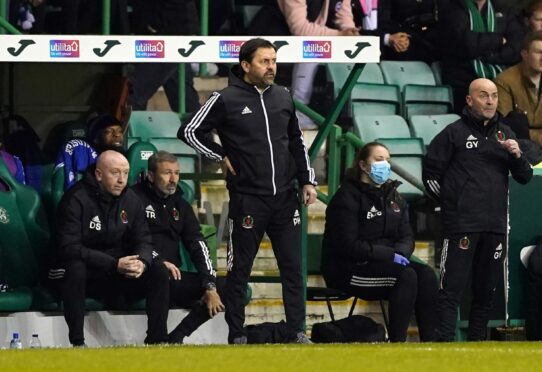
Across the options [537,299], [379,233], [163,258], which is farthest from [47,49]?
[537,299]

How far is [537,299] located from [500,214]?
73 cm

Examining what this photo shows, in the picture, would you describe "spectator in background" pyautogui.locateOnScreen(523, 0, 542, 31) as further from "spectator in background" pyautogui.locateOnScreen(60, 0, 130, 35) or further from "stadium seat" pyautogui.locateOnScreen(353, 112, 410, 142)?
"spectator in background" pyautogui.locateOnScreen(60, 0, 130, 35)

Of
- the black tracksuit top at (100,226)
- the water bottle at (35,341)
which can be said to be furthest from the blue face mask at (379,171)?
the water bottle at (35,341)

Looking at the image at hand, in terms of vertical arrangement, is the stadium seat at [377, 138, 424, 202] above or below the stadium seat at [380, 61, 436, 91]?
below

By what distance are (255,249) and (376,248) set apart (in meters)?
1.22

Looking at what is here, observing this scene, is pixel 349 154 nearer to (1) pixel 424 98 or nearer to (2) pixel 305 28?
(2) pixel 305 28

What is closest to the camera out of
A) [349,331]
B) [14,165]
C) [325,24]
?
[349,331]

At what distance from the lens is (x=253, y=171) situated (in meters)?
12.3

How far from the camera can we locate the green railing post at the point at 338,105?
13766 millimetres

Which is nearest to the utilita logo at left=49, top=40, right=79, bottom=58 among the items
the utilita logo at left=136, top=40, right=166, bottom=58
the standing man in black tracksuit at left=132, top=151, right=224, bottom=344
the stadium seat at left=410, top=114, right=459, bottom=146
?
the utilita logo at left=136, top=40, right=166, bottom=58

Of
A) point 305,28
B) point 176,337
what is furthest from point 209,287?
point 305,28

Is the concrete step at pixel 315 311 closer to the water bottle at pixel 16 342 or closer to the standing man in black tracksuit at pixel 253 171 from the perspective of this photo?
the standing man in black tracksuit at pixel 253 171

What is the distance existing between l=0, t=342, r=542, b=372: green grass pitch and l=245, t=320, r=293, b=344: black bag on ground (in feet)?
4.36

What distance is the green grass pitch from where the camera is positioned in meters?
9.78
